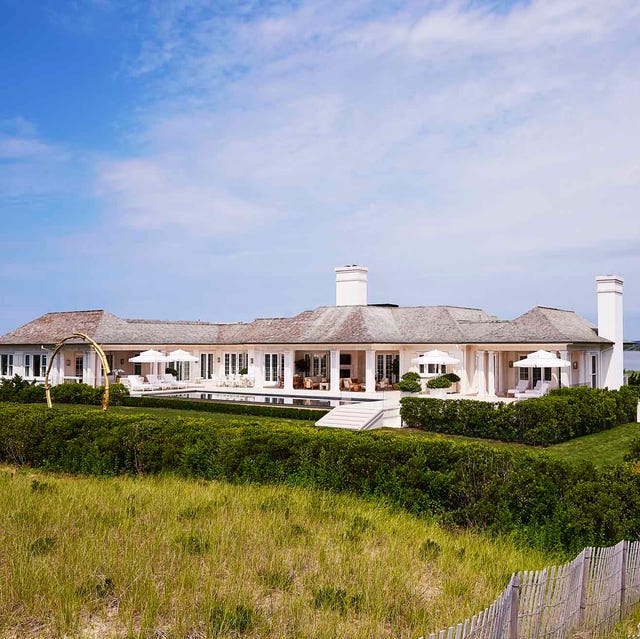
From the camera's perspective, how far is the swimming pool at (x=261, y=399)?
102 feet

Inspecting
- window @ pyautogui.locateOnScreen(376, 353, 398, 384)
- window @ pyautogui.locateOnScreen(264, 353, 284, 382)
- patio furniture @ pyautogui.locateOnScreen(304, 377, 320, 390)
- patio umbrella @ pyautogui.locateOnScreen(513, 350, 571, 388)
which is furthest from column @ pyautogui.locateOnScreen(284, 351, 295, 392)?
patio umbrella @ pyautogui.locateOnScreen(513, 350, 571, 388)

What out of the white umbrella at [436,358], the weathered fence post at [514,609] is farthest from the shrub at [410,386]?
the weathered fence post at [514,609]

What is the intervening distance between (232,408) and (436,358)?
415 inches

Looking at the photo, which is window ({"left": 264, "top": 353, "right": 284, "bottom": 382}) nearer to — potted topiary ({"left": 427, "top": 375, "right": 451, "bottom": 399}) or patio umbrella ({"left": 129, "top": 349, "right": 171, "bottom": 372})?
patio umbrella ({"left": 129, "top": 349, "right": 171, "bottom": 372})

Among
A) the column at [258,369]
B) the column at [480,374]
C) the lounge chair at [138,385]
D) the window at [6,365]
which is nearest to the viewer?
the column at [480,374]

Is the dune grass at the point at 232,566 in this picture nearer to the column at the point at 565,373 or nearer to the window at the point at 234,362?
the column at the point at 565,373

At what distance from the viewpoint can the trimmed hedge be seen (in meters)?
27.1

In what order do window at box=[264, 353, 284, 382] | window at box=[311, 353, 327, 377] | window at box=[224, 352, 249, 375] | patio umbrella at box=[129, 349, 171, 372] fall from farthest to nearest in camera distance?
window at box=[224, 352, 249, 375] < window at box=[311, 353, 327, 377] < window at box=[264, 353, 284, 382] < patio umbrella at box=[129, 349, 171, 372]

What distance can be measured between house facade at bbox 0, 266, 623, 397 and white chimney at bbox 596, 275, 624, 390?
0.06 meters

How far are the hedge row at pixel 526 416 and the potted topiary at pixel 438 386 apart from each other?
277 inches

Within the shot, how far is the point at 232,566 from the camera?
819cm

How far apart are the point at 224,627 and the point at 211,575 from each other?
132cm

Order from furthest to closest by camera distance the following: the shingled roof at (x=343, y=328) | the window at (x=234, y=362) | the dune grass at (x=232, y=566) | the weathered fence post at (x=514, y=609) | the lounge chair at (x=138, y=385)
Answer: the window at (x=234, y=362)
the lounge chair at (x=138, y=385)
the shingled roof at (x=343, y=328)
the dune grass at (x=232, y=566)
the weathered fence post at (x=514, y=609)

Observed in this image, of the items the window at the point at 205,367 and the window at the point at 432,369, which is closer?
the window at the point at 432,369
